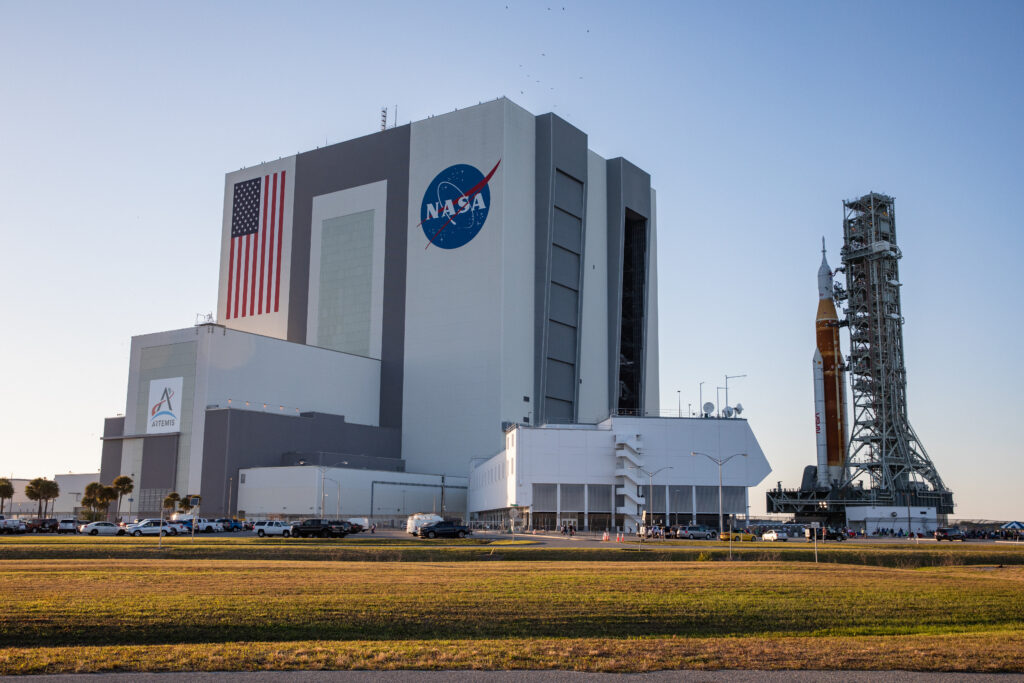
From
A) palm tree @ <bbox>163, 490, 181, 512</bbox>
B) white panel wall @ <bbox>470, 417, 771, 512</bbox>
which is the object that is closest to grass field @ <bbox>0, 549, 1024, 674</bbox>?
white panel wall @ <bbox>470, 417, 771, 512</bbox>

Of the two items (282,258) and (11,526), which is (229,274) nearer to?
(282,258)

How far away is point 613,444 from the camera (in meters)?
97.4

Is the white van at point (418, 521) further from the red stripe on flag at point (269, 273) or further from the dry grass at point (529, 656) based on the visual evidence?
the red stripe on flag at point (269, 273)

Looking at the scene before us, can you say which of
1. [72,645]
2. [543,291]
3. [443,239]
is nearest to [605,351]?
[543,291]

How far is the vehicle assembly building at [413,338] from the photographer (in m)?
114

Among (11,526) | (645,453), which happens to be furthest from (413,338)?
(11,526)

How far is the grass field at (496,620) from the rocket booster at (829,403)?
297 ft

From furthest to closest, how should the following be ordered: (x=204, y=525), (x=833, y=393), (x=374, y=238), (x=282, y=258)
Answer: (x=282, y=258) < (x=374, y=238) < (x=833, y=393) < (x=204, y=525)

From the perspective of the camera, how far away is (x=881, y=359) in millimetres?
121375

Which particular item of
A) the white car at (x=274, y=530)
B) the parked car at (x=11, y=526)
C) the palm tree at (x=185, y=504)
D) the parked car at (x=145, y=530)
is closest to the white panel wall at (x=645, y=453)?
the white car at (x=274, y=530)

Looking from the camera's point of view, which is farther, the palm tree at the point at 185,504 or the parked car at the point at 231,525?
the palm tree at the point at 185,504

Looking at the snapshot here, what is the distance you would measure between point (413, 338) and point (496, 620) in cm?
10416

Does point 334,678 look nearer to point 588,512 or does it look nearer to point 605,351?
point 588,512

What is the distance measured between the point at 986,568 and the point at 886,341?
87485 mm
